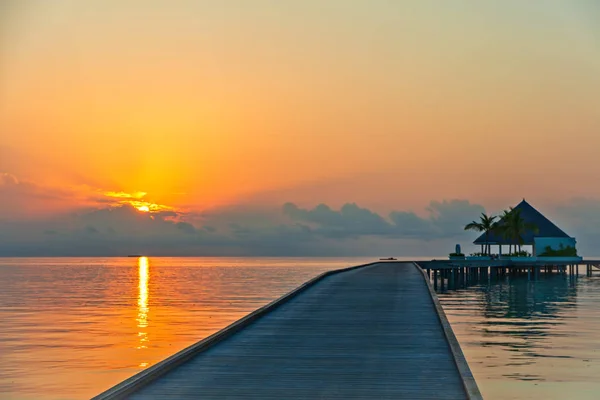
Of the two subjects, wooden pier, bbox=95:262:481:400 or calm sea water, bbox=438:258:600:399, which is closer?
wooden pier, bbox=95:262:481:400

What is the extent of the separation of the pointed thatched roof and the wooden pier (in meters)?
56.8

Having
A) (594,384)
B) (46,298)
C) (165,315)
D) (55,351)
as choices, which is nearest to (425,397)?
(594,384)

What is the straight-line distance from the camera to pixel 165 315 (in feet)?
115

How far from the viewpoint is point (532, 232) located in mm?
77312

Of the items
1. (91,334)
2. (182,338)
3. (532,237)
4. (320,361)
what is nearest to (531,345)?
(182,338)

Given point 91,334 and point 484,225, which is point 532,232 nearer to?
point 484,225

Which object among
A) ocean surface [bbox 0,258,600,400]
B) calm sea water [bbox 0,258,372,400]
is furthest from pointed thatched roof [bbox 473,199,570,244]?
calm sea water [bbox 0,258,372,400]

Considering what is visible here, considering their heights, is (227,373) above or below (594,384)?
above

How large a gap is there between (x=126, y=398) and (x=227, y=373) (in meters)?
2.21

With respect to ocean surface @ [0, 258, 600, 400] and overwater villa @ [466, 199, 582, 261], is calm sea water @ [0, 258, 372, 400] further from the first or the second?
overwater villa @ [466, 199, 582, 261]

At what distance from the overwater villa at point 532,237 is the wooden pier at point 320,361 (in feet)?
179

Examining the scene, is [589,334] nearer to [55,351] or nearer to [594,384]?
[594,384]

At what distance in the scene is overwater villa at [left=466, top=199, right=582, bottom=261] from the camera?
74188 mm

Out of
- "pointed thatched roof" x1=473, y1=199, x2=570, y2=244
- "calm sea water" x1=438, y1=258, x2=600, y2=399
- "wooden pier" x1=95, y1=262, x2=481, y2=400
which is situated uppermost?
"pointed thatched roof" x1=473, y1=199, x2=570, y2=244
